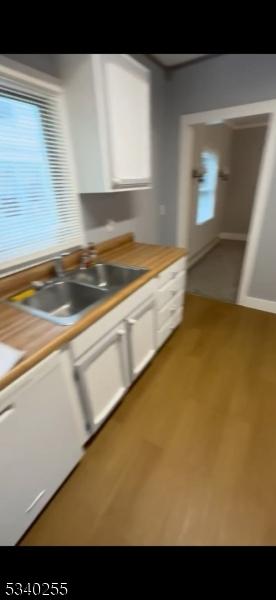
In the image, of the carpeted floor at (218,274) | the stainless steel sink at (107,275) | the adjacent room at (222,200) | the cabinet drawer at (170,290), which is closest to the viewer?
the stainless steel sink at (107,275)

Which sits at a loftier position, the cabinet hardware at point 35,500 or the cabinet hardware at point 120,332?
the cabinet hardware at point 120,332

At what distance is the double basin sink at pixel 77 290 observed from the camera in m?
1.32

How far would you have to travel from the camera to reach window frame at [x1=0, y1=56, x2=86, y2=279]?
1.12m

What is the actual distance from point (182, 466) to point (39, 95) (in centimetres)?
218

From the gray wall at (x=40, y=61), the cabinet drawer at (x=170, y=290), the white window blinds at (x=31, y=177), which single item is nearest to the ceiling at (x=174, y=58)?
the gray wall at (x=40, y=61)

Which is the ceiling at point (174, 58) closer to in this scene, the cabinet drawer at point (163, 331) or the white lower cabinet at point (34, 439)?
the cabinet drawer at point (163, 331)

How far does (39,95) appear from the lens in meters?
1.26

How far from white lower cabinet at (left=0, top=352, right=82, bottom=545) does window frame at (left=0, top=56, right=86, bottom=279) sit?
715 mm

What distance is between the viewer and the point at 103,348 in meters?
1.21

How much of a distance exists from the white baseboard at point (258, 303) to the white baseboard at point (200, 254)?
1.26m

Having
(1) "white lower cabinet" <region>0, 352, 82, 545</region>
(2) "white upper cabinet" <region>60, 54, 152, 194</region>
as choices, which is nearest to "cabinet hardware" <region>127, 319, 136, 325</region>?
(1) "white lower cabinet" <region>0, 352, 82, 545</region>

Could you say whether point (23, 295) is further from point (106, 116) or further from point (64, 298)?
point (106, 116)
